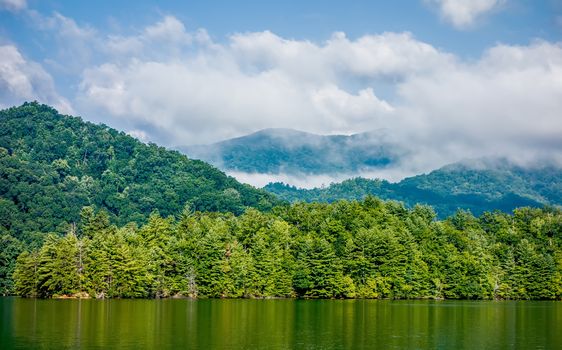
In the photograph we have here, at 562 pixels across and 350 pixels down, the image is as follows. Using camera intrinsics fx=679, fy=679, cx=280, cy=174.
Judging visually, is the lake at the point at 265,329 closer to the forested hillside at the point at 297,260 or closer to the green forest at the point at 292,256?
the forested hillside at the point at 297,260

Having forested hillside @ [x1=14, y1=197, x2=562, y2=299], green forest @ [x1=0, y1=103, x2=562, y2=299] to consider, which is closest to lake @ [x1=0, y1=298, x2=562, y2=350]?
forested hillside @ [x1=14, y1=197, x2=562, y2=299]

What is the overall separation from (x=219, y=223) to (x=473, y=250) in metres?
45.4

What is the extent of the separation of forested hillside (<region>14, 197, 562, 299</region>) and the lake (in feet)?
80.4

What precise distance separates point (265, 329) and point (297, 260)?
56.4 metres

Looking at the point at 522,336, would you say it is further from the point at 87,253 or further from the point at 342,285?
the point at 87,253

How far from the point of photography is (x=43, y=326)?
51219mm

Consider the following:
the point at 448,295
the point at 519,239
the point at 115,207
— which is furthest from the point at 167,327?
the point at 115,207

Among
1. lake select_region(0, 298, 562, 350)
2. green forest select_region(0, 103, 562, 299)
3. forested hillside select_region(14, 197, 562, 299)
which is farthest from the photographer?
green forest select_region(0, 103, 562, 299)

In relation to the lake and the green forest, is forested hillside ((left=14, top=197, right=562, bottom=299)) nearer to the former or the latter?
the green forest

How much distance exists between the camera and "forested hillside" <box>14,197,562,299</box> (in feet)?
320

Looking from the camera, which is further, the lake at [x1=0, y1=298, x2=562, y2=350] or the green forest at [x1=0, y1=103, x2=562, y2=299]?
the green forest at [x1=0, y1=103, x2=562, y2=299]

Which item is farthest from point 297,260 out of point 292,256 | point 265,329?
point 265,329

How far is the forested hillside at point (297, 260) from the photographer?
97500 millimetres

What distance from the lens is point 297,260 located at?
109250 millimetres
